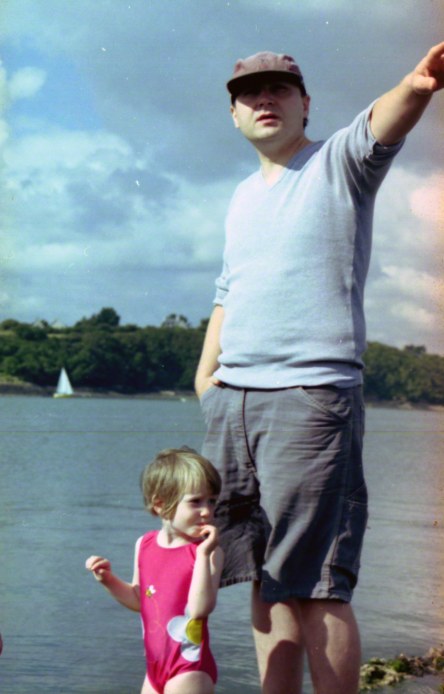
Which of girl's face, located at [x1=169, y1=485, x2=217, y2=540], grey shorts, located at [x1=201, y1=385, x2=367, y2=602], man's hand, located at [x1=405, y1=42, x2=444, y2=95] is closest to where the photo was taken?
man's hand, located at [x1=405, y1=42, x2=444, y2=95]

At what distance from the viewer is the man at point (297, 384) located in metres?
2.38

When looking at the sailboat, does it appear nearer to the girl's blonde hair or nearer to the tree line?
the tree line

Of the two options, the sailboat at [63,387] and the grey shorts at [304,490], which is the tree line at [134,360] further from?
the grey shorts at [304,490]

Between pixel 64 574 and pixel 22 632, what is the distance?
109 centimetres

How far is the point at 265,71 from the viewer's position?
2457 millimetres

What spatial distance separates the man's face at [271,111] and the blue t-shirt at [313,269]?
7 centimetres

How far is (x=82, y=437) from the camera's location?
21.5m

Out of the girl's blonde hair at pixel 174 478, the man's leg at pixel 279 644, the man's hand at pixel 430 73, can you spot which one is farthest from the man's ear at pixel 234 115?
the man's leg at pixel 279 644

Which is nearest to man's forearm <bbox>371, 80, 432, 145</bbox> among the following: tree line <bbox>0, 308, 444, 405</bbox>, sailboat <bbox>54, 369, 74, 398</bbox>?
tree line <bbox>0, 308, 444, 405</bbox>

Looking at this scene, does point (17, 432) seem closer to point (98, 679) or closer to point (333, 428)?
point (98, 679)

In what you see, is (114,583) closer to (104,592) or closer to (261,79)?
(261,79)

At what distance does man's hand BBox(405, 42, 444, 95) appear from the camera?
6.91 feet

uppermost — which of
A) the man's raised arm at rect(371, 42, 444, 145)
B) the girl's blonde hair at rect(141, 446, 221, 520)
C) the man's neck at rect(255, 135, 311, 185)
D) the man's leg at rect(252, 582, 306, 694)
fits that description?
the man's raised arm at rect(371, 42, 444, 145)

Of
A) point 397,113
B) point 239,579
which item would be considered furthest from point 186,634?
point 397,113
